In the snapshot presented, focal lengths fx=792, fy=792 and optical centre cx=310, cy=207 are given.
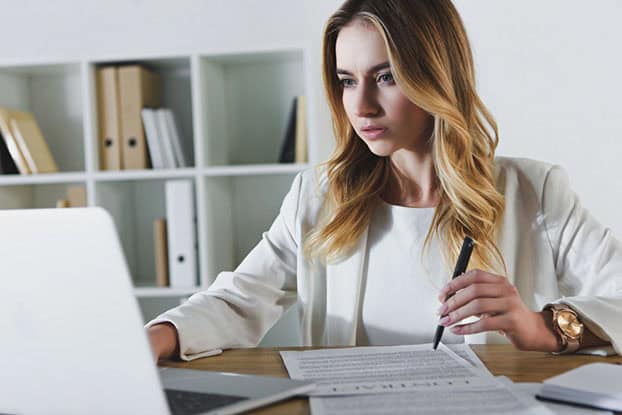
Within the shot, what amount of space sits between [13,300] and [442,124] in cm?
106

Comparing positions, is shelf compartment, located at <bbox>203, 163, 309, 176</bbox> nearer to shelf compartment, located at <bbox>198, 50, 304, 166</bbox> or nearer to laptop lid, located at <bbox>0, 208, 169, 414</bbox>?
shelf compartment, located at <bbox>198, 50, 304, 166</bbox>

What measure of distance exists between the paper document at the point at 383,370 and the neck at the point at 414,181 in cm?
52

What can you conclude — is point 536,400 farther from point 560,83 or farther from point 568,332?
point 560,83

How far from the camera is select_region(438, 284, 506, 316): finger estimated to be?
120cm

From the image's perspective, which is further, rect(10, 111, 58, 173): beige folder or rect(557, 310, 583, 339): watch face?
rect(10, 111, 58, 173): beige folder

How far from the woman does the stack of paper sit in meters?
0.27

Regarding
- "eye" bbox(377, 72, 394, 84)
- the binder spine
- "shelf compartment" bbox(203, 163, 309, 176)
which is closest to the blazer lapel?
"eye" bbox(377, 72, 394, 84)

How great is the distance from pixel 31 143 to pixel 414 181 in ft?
6.27

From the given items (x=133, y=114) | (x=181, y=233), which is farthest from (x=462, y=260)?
(x=133, y=114)

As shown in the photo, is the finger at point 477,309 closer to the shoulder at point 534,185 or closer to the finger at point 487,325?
the finger at point 487,325

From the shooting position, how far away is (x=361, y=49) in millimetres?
1604

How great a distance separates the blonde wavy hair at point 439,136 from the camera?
1.59m

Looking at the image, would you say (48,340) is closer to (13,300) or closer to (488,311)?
(13,300)

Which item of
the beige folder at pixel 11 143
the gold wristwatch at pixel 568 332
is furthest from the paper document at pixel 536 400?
the beige folder at pixel 11 143
